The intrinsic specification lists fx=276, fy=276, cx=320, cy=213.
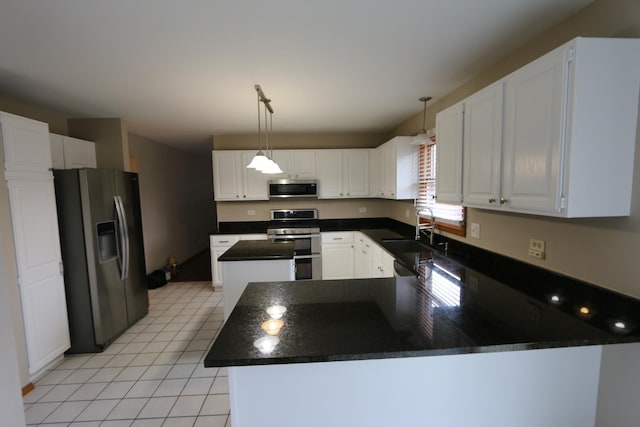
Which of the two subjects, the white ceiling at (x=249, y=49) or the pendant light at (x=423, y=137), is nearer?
the white ceiling at (x=249, y=49)

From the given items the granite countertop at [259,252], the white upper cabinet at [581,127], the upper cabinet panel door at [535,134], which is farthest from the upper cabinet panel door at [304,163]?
the white upper cabinet at [581,127]

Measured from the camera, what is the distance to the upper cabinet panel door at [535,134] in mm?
1229

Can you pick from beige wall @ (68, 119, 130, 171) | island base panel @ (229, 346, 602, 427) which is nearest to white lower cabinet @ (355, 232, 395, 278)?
island base panel @ (229, 346, 602, 427)

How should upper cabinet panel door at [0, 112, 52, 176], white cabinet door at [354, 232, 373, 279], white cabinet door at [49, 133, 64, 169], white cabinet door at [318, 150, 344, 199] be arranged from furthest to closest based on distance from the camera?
white cabinet door at [318, 150, 344, 199], white cabinet door at [354, 232, 373, 279], white cabinet door at [49, 133, 64, 169], upper cabinet panel door at [0, 112, 52, 176]

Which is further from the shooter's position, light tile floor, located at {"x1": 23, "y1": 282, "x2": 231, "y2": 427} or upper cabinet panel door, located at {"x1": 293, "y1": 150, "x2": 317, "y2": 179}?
upper cabinet panel door, located at {"x1": 293, "y1": 150, "x2": 317, "y2": 179}

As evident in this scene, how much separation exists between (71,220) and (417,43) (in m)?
3.27

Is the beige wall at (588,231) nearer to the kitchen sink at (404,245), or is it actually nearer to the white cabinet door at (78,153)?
the kitchen sink at (404,245)

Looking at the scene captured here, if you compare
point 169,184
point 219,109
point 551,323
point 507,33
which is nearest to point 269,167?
point 219,109

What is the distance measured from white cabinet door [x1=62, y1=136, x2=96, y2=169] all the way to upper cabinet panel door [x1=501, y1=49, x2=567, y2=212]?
3.96m

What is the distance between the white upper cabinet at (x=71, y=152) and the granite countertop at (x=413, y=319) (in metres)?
2.67

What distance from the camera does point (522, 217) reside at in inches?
72.9

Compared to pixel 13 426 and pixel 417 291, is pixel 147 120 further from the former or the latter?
pixel 417 291

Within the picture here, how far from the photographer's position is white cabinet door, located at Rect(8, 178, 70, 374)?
217cm

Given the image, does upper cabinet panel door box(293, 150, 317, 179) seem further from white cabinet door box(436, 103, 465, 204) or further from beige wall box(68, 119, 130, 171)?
white cabinet door box(436, 103, 465, 204)
